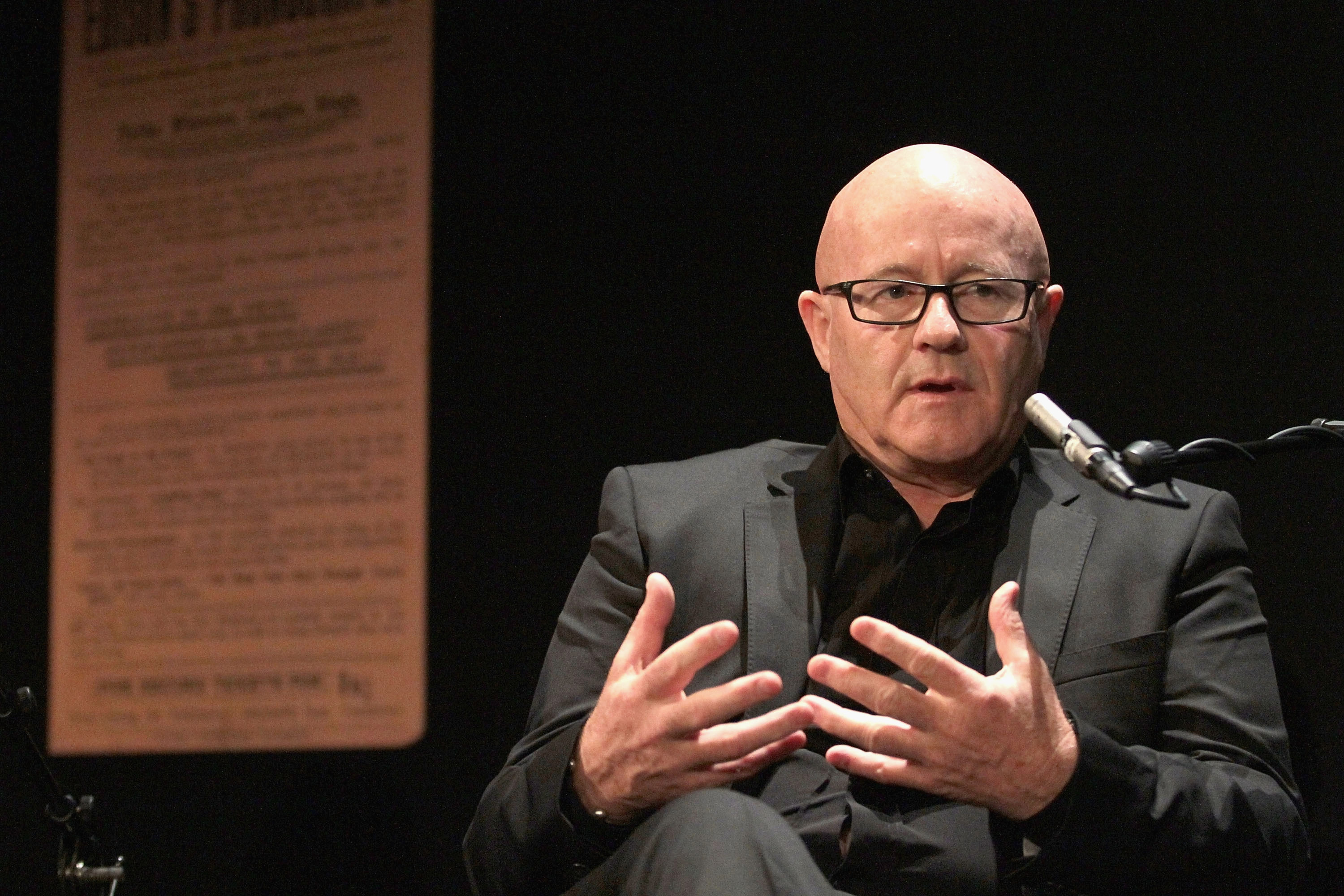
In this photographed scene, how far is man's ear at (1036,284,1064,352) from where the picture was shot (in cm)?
185

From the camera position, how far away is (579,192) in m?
2.47

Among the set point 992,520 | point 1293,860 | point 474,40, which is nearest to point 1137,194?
point 992,520

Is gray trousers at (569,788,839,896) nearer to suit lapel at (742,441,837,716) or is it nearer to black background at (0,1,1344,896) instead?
suit lapel at (742,441,837,716)

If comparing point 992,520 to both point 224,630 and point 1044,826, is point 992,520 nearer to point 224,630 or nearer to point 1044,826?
point 1044,826

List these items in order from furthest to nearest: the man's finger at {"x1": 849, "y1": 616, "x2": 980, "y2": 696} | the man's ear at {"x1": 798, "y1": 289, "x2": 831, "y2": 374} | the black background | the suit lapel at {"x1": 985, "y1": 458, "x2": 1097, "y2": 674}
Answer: the black background, the man's ear at {"x1": 798, "y1": 289, "x2": 831, "y2": 374}, the suit lapel at {"x1": 985, "y1": 458, "x2": 1097, "y2": 674}, the man's finger at {"x1": 849, "y1": 616, "x2": 980, "y2": 696}

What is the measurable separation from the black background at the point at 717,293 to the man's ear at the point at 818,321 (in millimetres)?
354

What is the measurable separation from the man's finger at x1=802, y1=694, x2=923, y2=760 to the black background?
98cm

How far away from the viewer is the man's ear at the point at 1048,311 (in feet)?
6.06

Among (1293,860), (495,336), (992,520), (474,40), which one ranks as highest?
(474,40)

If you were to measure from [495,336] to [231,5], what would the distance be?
1012 mm

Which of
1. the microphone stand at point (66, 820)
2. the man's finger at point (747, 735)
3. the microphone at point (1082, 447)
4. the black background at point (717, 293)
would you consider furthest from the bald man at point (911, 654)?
the microphone stand at point (66, 820)

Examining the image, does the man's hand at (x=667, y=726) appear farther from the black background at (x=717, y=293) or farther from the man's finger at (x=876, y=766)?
the black background at (x=717, y=293)

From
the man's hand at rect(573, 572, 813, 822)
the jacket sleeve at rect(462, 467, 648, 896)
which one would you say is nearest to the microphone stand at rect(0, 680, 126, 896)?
the jacket sleeve at rect(462, 467, 648, 896)

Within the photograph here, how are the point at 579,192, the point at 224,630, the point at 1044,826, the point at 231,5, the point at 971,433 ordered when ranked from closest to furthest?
the point at 1044,826, the point at 971,433, the point at 579,192, the point at 224,630, the point at 231,5
